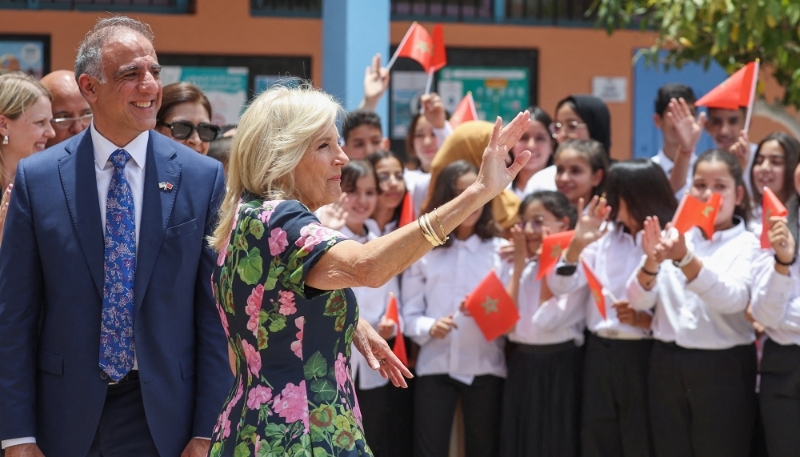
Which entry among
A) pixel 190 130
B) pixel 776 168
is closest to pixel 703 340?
pixel 776 168

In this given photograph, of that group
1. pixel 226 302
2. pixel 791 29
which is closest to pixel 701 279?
pixel 791 29

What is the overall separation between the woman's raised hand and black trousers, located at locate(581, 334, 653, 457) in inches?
112

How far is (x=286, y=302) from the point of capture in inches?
104

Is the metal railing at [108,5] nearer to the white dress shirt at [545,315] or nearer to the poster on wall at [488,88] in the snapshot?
the poster on wall at [488,88]

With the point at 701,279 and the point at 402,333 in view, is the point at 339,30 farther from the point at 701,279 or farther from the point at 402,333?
the point at 701,279

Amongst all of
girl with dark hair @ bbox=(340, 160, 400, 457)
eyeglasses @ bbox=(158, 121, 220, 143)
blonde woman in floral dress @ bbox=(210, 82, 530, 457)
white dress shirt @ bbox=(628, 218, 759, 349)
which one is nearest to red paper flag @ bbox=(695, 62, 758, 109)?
white dress shirt @ bbox=(628, 218, 759, 349)

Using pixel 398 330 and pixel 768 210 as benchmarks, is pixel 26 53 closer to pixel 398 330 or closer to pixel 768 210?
pixel 398 330

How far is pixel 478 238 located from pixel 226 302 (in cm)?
301

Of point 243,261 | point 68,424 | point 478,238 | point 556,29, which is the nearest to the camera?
point 243,261

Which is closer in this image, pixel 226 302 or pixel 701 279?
pixel 226 302

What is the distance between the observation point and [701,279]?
4848mm

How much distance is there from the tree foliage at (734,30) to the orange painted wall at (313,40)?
3164 mm

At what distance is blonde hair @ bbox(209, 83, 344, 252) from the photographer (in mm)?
2688

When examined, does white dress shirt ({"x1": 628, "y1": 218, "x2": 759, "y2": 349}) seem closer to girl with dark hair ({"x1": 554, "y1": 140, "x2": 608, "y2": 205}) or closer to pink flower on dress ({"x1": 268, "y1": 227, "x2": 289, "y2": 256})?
girl with dark hair ({"x1": 554, "y1": 140, "x2": 608, "y2": 205})
